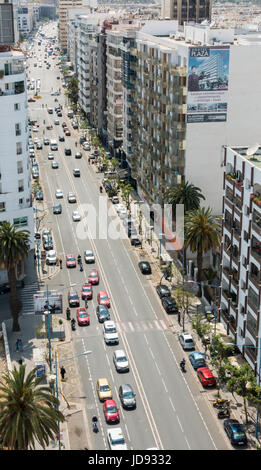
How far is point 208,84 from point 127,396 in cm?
6045

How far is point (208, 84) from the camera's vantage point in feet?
372

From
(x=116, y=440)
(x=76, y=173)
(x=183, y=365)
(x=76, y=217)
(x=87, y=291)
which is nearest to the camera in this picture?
(x=116, y=440)

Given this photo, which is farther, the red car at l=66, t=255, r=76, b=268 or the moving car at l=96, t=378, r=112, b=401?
the red car at l=66, t=255, r=76, b=268

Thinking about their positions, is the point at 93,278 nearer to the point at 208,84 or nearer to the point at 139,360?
the point at 139,360

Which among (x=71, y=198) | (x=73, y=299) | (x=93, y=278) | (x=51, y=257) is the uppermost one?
(x=71, y=198)

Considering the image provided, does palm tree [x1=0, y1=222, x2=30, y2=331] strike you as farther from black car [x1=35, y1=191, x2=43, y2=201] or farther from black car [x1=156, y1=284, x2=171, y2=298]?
black car [x1=35, y1=191, x2=43, y2=201]

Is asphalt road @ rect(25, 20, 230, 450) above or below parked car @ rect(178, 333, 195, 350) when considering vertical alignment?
below

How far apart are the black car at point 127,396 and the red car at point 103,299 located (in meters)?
26.0

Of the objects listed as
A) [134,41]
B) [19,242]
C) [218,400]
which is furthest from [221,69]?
→ [218,400]

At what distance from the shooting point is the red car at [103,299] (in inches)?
4141

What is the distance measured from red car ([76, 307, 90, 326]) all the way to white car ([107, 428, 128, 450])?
29280 mm

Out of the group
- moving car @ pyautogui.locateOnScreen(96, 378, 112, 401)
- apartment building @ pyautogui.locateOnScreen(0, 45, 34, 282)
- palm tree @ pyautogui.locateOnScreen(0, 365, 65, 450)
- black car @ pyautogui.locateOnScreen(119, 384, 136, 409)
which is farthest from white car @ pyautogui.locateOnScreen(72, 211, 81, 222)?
palm tree @ pyautogui.locateOnScreen(0, 365, 65, 450)

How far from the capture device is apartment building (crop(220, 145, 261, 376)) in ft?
256

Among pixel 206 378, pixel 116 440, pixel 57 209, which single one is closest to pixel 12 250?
pixel 206 378
